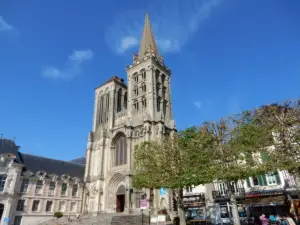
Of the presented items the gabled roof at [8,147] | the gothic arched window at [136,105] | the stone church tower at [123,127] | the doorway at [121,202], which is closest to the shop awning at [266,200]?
the stone church tower at [123,127]

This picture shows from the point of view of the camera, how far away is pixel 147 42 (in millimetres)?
49906

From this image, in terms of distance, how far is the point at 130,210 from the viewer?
30.5 m

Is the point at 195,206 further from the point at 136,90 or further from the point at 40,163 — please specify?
the point at 40,163

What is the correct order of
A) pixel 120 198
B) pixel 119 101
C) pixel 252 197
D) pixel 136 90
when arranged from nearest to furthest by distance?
pixel 252 197 → pixel 120 198 → pixel 136 90 → pixel 119 101

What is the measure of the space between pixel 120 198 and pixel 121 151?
7378mm

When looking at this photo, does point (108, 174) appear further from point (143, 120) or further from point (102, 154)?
point (143, 120)

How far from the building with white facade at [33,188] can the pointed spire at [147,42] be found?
1103 inches

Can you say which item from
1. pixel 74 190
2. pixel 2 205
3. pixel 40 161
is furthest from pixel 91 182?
pixel 2 205

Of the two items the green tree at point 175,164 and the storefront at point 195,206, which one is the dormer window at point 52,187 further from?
the storefront at point 195,206

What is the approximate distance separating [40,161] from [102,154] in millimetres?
10686

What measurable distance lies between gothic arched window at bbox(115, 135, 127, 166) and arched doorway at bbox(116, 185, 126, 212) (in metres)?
3.97

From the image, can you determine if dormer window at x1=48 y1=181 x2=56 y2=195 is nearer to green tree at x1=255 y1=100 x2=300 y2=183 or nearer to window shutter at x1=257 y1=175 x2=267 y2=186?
window shutter at x1=257 y1=175 x2=267 y2=186

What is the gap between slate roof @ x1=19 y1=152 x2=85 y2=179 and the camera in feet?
119

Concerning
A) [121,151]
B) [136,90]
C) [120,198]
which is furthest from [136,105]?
[120,198]
